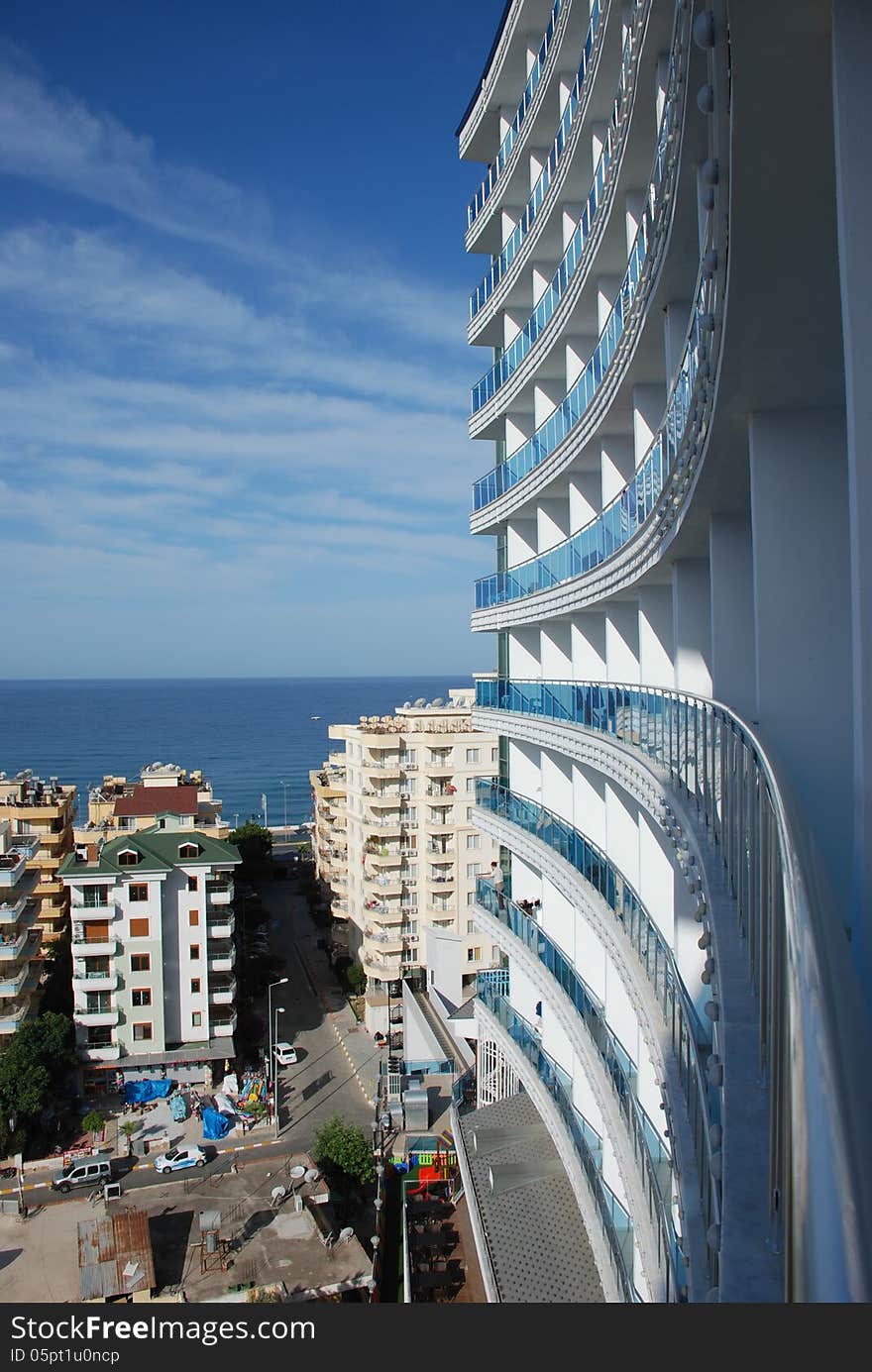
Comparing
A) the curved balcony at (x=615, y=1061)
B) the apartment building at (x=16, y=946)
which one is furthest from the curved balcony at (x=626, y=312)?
the apartment building at (x=16, y=946)

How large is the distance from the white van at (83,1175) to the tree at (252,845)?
25546 mm

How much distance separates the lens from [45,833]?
34.9 metres

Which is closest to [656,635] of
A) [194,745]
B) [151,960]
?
[151,960]

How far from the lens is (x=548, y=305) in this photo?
13773 millimetres

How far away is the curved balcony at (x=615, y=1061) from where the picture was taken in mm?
6434

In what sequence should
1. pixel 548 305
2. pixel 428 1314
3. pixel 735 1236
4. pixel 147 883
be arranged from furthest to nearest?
pixel 147 883, pixel 548 305, pixel 428 1314, pixel 735 1236

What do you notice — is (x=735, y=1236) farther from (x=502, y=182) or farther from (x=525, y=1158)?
(x=502, y=182)

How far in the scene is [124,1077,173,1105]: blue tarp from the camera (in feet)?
90.2

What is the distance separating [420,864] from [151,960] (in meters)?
9.78

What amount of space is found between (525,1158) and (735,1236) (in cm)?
1302

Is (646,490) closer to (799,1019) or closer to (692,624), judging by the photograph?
(692,624)

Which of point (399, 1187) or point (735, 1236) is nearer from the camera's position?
point (735, 1236)

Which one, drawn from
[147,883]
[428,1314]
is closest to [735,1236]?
[428,1314]

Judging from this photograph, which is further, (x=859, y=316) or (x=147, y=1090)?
(x=147, y=1090)
